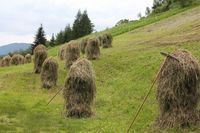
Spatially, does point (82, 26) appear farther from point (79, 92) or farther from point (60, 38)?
point (79, 92)

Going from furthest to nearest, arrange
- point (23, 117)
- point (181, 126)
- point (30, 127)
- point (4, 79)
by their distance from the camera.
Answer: point (4, 79) → point (23, 117) → point (30, 127) → point (181, 126)

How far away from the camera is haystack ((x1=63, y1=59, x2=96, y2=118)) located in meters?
25.7

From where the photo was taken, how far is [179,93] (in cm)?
2153

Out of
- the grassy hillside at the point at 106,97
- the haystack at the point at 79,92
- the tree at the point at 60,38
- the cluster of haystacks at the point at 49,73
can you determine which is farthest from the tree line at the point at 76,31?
the haystack at the point at 79,92

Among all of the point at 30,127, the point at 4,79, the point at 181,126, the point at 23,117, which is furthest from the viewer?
the point at 4,79

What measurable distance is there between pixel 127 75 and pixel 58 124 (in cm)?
1404

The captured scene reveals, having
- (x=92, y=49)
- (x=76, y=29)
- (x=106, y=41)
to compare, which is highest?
(x=76, y=29)

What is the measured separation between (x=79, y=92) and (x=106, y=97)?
17.9ft

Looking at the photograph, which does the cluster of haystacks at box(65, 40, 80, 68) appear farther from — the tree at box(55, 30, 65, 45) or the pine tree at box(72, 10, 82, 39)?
the tree at box(55, 30, 65, 45)

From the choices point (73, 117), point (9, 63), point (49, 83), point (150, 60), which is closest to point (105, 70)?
point (150, 60)

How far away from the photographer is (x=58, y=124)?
78.1 feet

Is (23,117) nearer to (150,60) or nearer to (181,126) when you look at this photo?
(181,126)

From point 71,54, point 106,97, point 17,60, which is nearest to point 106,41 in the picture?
point 17,60

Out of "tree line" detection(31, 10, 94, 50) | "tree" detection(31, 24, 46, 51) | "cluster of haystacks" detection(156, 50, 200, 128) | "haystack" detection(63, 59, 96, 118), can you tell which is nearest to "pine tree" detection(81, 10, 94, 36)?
"tree line" detection(31, 10, 94, 50)
